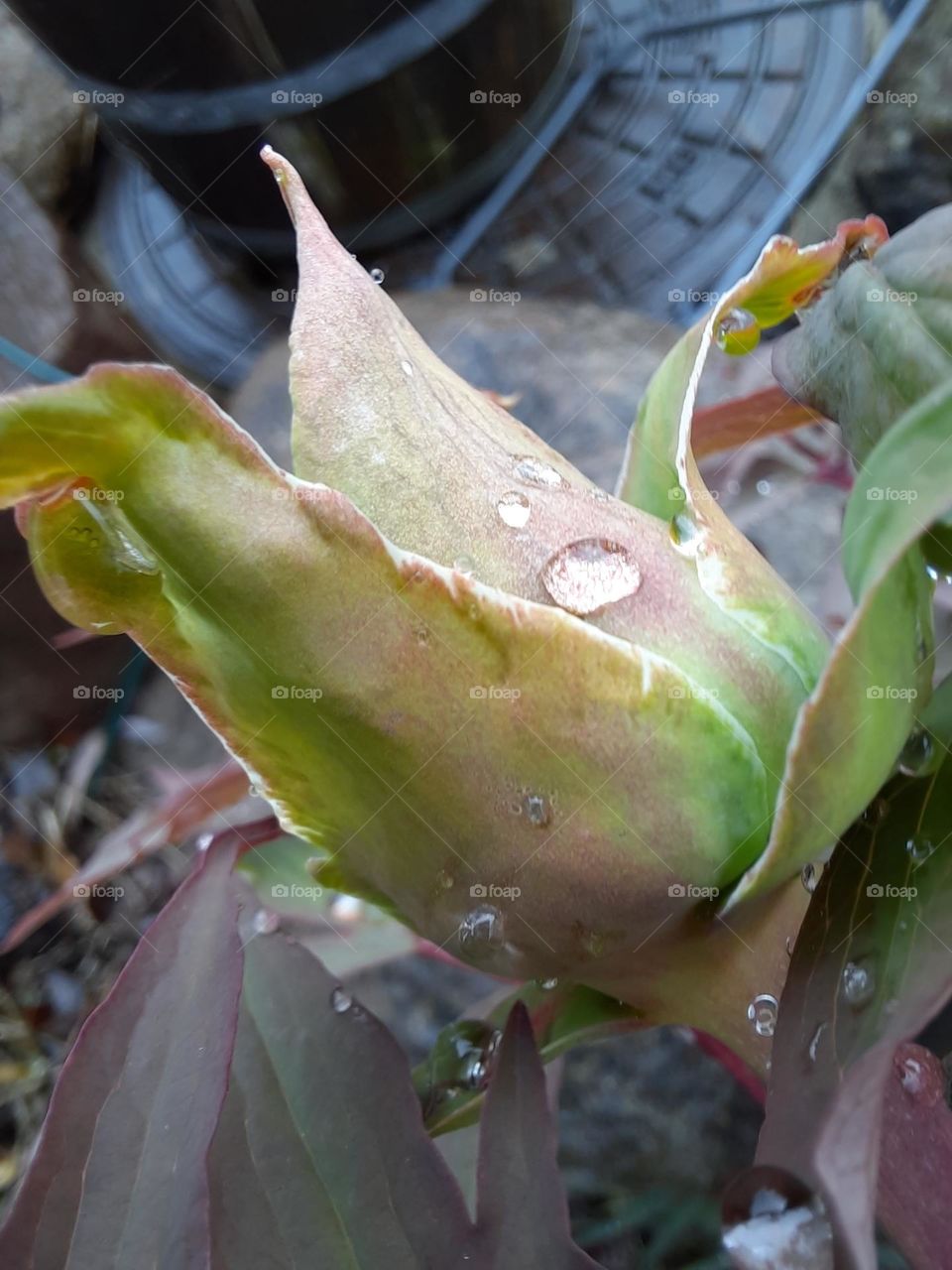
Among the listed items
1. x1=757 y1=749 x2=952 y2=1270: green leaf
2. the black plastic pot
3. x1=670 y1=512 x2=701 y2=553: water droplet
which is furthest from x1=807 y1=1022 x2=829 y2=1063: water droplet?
the black plastic pot

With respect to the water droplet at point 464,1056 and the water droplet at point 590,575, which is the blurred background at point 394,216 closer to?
the water droplet at point 464,1056

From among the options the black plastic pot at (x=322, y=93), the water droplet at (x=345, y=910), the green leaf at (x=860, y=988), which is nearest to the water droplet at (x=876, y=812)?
the green leaf at (x=860, y=988)

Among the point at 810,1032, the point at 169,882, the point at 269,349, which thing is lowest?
the point at 169,882

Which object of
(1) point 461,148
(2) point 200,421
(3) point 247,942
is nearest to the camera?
(2) point 200,421

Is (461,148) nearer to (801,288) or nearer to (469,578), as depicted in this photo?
(801,288)

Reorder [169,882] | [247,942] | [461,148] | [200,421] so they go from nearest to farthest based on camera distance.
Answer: [200,421] → [247,942] → [169,882] → [461,148]

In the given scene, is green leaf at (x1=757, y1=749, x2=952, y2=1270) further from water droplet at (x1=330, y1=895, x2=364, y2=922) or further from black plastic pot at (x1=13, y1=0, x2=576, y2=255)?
black plastic pot at (x1=13, y1=0, x2=576, y2=255)

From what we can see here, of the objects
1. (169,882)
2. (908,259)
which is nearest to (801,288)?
(908,259)
